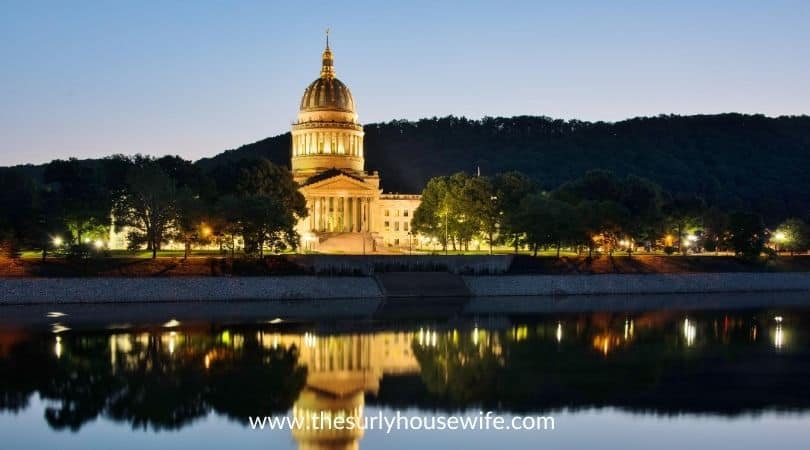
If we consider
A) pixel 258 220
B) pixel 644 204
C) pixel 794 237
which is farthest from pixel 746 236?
pixel 258 220

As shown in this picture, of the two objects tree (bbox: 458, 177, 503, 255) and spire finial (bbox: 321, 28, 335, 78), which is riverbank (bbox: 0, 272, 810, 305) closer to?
tree (bbox: 458, 177, 503, 255)

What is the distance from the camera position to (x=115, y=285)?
69.7m

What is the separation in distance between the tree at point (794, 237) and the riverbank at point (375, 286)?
16.5 m

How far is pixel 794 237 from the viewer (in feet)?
355

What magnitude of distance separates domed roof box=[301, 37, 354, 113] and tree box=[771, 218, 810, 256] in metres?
49.7

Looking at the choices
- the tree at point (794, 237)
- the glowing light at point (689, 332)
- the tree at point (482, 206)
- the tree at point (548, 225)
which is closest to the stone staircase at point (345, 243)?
the tree at point (482, 206)

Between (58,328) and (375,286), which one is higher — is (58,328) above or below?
below

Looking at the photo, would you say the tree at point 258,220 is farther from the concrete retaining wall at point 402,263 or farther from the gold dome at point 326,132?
the gold dome at point 326,132

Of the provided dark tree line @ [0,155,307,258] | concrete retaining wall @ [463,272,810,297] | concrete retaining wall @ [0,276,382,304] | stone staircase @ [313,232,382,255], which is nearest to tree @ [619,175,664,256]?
concrete retaining wall @ [463,272,810,297]

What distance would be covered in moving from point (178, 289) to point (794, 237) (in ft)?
213

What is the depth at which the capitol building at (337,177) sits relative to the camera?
373ft

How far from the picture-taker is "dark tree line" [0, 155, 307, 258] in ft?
257

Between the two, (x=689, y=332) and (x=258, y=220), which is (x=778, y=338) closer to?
(x=689, y=332)

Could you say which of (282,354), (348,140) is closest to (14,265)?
(282,354)
